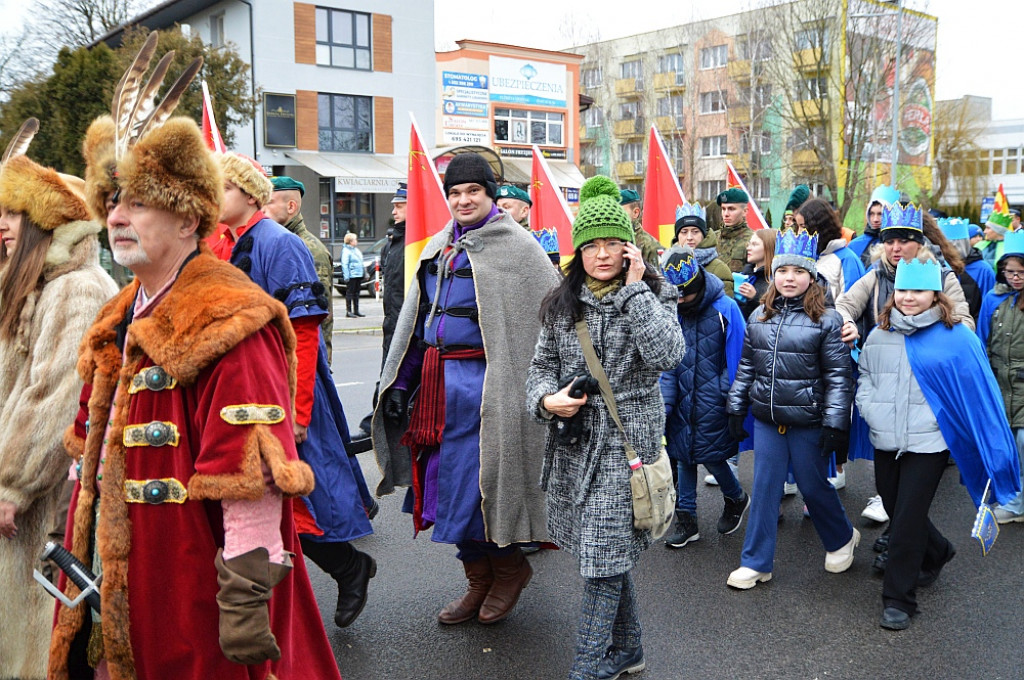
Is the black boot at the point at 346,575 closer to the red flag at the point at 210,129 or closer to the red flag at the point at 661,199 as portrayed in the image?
the red flag at the point at 210,129

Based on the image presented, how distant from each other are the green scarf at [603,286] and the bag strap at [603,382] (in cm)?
14

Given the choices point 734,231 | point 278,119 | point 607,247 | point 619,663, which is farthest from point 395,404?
point 278,119

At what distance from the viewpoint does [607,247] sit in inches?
144

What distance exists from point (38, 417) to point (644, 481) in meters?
2.26

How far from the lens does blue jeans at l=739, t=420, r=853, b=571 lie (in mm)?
4918

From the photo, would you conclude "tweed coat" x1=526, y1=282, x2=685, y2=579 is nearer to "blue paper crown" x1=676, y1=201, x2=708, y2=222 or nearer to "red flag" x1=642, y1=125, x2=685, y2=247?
"blue paper crown" x1=676, y1=201, x2=708, y2=222

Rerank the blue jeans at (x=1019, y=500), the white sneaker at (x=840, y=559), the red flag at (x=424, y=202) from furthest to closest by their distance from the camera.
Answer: the red flag at (x=424, y=202) < the blue jeans at (x=1019, y=500) < the white sneaker at (x=840, y=559)

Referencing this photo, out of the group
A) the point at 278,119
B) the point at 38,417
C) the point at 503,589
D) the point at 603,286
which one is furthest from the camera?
the point at 278,119

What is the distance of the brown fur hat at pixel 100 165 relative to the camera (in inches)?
92.7

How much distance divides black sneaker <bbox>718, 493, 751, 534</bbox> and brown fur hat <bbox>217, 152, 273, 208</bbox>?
3.60 m

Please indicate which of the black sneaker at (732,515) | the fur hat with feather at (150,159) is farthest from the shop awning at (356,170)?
the fur hat with feather at (150,159)

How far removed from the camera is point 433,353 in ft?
14.4

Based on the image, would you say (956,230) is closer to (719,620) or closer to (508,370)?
(719,620)

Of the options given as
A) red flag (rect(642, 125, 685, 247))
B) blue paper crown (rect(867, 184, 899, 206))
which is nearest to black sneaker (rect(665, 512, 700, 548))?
blue paper crown (rect(867, 184, 899, 206))
